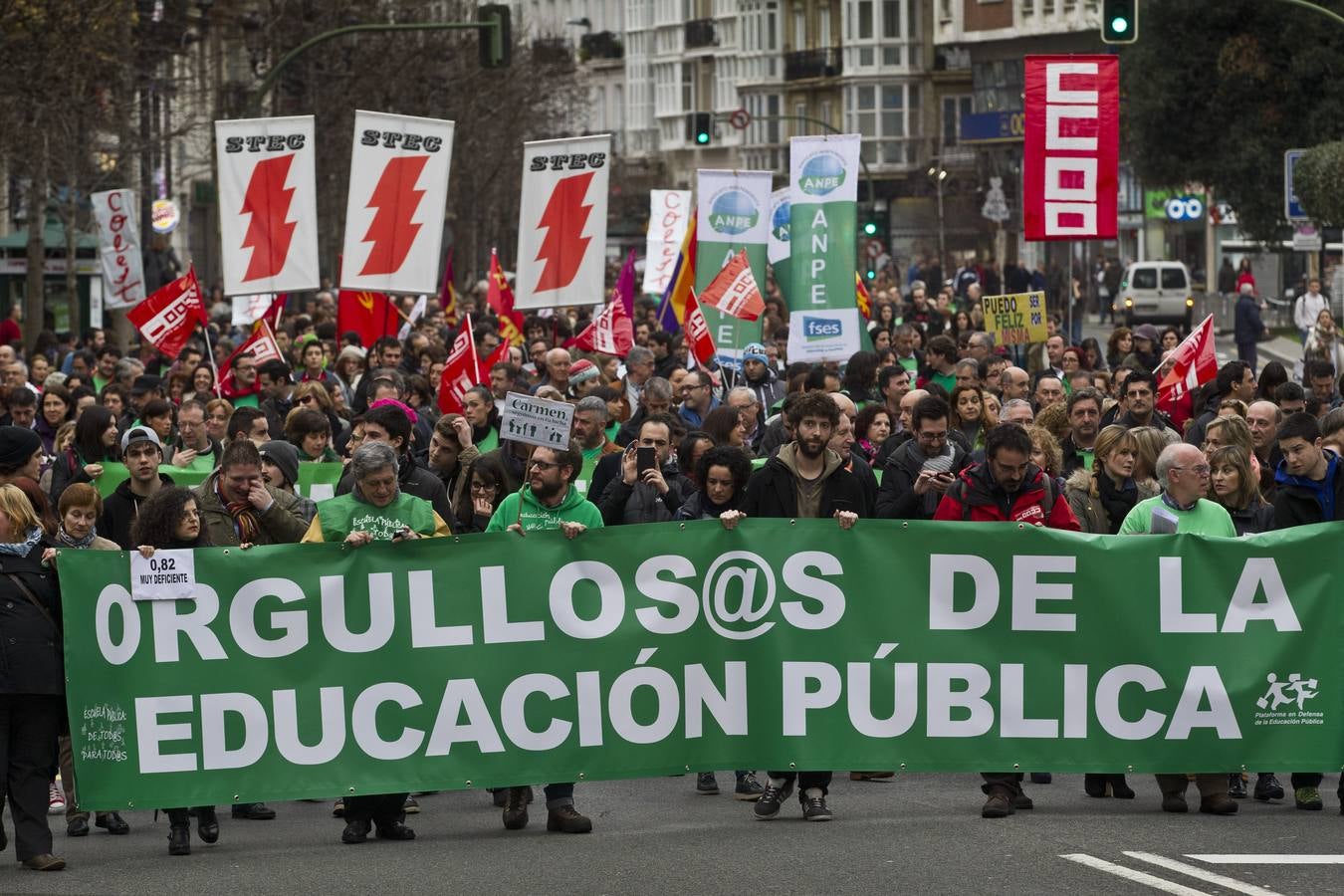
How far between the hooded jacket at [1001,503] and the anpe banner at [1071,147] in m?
7.56

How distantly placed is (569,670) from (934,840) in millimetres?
1575

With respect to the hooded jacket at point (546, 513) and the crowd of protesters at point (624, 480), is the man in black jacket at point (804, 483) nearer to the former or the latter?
the crowd of protesters at point (624, 480)

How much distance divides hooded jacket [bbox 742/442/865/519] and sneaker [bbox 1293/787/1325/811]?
2082mm

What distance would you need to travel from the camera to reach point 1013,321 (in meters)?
22.3

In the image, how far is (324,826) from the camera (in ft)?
34.2

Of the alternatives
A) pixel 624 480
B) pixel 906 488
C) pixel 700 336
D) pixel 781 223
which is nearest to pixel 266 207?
pixel 700 336

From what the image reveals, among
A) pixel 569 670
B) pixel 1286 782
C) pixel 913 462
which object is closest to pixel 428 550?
pixel 569 670

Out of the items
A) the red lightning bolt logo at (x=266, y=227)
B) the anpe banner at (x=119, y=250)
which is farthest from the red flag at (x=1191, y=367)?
the anpe banner at (x=119, y=250)

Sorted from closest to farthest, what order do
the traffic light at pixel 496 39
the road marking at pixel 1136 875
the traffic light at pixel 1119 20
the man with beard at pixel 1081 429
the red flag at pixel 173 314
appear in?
the road marking at pixel 1136 875, the man with beard at pixel 1081 429, the red flag at pixel 173 314, the traffic light at pixel 1119 20, the traffic light at pixel 496 39

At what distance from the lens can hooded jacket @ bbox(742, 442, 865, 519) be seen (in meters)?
10.2

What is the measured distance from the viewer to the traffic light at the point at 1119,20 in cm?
2200

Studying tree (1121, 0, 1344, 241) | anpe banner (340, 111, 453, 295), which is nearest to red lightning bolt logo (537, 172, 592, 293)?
anpe banner (340, 111, 453, 295)

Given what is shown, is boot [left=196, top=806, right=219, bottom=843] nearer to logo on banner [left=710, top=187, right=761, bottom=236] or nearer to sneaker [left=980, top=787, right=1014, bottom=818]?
sneaker [left=980, top=787, right=1014, bottom=818]

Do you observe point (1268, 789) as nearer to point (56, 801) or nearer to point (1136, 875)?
point (1136, 875)
